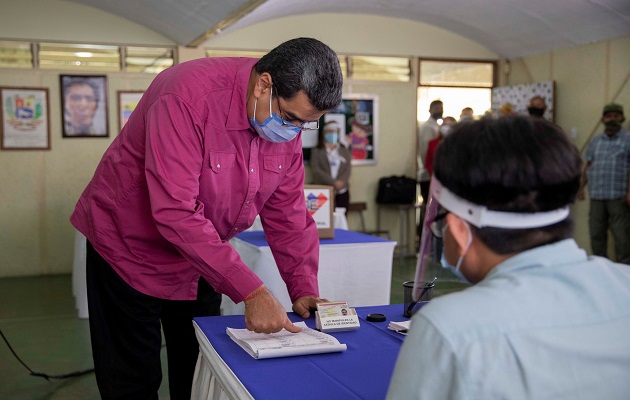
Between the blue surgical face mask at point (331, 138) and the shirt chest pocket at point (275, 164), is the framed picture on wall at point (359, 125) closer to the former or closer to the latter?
the blue surgical face mask at point (331, 138)

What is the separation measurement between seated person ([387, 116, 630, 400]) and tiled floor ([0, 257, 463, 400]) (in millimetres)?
1157

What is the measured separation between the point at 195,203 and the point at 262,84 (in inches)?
14.3

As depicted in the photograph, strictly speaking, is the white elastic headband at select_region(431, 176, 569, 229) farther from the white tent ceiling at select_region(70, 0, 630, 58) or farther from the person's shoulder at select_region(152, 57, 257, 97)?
the white tent ceiling at select_region(70, 0, 630, 58)

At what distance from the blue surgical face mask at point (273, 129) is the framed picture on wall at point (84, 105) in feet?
18.2

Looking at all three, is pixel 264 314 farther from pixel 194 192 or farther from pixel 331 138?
pixel 331 138

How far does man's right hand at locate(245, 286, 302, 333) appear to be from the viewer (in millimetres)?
1669

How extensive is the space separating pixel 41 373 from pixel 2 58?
4.17 m

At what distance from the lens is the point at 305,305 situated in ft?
6.68

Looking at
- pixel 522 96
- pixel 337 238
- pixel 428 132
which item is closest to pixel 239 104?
pixel 337 238

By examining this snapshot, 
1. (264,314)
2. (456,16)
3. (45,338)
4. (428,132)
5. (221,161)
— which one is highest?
(456,16)

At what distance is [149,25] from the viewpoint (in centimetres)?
707

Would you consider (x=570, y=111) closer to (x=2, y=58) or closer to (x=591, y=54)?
(x=591, y=54)

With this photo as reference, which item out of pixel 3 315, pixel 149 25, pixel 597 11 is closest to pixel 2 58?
pixel 149 25

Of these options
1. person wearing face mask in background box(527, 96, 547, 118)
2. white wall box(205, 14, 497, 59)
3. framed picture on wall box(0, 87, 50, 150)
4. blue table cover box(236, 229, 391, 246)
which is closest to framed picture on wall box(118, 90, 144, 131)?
framed picture on wall box(0, 87, 50, 150)
